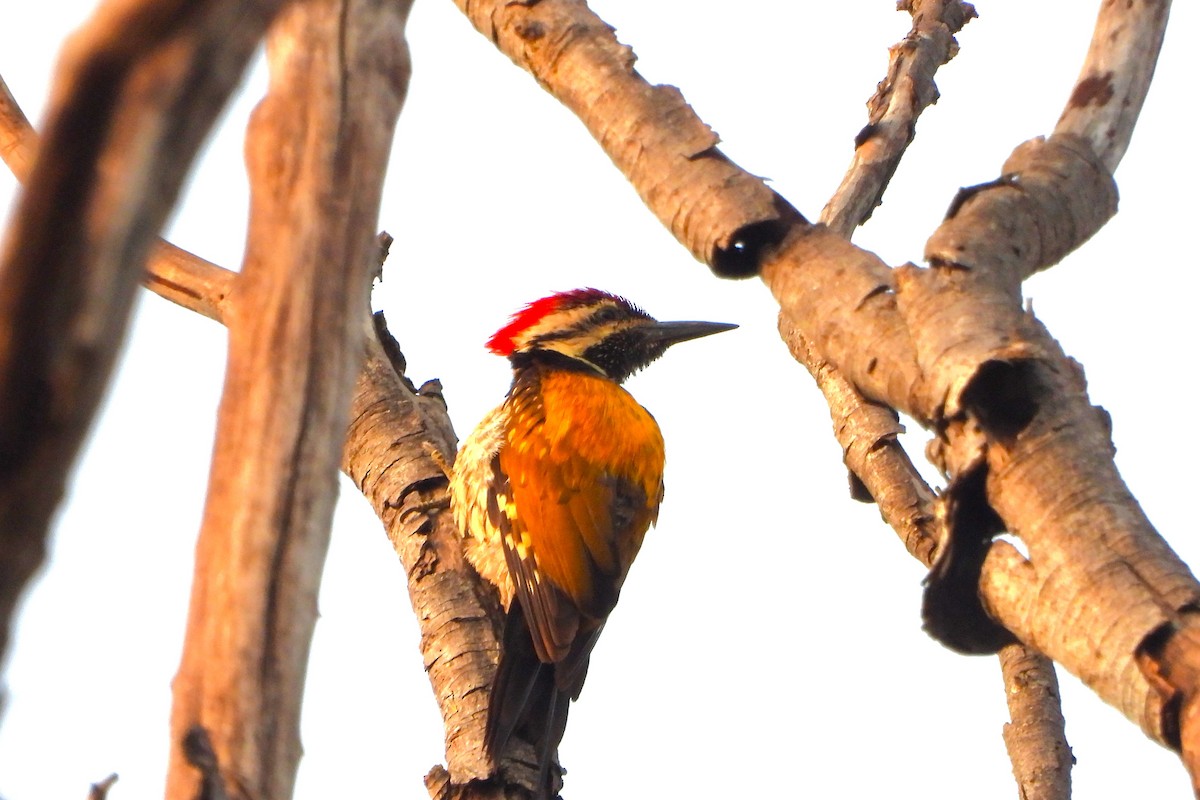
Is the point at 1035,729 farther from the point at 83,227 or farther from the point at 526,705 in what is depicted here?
the point at 83,227

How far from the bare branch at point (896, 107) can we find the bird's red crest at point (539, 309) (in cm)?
202

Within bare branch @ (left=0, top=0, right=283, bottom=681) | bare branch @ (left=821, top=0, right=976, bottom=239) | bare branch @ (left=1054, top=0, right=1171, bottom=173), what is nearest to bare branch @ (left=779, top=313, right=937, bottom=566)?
bare branch @ (left=821, top=0, right=976, bottom=239)

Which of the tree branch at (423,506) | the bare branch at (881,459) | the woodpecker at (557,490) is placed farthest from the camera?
the woodpecker at (557,490)

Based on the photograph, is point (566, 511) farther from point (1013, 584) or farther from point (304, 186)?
point (304, 186)

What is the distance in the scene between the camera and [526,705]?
4.61 m

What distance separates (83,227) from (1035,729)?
3.89 meters

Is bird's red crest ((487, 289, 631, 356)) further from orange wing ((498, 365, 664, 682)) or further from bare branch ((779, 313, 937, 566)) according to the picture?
bare branch ((779, 313, 937, 566))

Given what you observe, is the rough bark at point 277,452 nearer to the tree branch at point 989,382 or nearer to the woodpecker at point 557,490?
the tree branch at point 989,382

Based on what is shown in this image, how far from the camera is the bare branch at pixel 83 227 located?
135 centimetres

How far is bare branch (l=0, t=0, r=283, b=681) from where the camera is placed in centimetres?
135

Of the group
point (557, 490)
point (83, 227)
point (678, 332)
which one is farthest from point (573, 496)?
point (83, 227)

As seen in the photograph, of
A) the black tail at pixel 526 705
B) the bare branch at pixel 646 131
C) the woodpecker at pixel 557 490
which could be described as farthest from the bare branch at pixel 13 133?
the black tail at pixel 526 705

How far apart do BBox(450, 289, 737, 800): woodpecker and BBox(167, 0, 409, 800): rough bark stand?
2355 mm

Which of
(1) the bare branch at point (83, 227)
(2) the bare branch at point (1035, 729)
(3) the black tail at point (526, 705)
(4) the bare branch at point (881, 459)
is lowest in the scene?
(1) the bare branch at point (83, 227)
